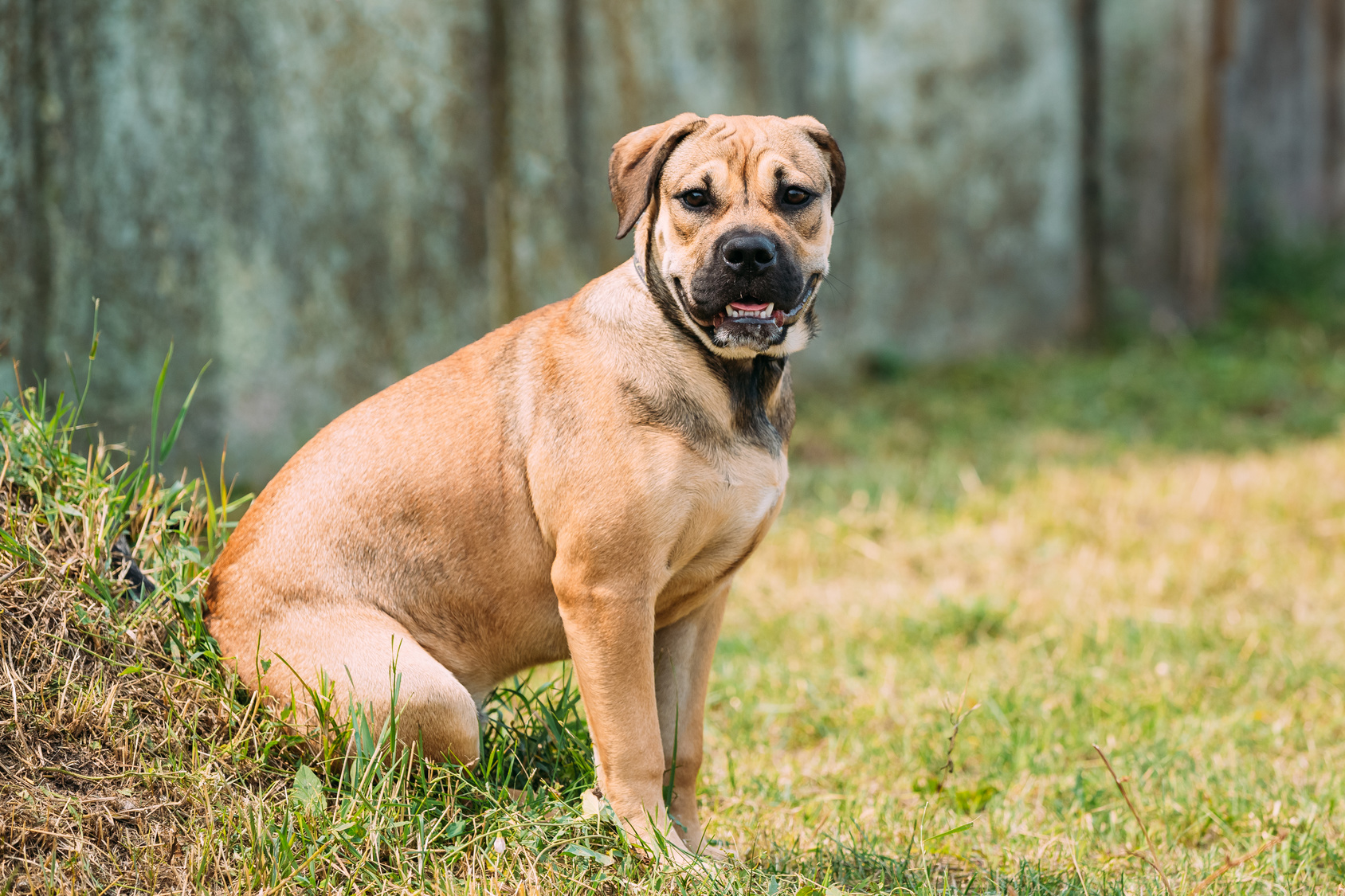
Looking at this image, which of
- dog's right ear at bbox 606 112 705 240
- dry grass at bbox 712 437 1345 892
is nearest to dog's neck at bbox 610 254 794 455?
dog's right ear at bbox 606 112 705 240

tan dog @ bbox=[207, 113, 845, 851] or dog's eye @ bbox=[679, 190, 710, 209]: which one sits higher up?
dog's eye @ bbox=[679, 190, 710, 209]

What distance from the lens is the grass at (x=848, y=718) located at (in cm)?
271

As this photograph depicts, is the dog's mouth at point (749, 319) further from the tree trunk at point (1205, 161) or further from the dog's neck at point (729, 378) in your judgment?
the tree trunk at point (1205, 161)

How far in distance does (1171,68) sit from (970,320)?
2.78 meters

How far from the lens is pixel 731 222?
2912mm

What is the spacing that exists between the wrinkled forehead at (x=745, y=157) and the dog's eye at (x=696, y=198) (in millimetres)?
22

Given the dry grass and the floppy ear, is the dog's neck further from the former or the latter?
the dry grass

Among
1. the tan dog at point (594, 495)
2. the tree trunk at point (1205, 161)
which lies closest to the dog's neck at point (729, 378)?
the tan dog at point (594, 495)

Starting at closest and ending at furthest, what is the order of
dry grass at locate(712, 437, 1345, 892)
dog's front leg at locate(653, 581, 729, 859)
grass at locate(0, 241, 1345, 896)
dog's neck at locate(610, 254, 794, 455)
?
grass at locate(0, 241, 1345, 896) < dog's neck at locate(610, 254, 794, 455) < dog's front leg at locate(653, 581, 729, 859) < dry grass at locate(712, 437, 1345, 892)

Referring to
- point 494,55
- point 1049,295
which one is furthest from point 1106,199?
point 494,55

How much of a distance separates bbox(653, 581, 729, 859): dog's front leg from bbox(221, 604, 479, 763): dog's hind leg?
547 mm

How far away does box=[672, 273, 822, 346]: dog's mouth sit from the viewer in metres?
2.88

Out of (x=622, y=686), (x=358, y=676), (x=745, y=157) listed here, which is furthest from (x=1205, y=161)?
(x=358, y=676)

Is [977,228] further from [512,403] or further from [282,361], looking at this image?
[512,403]
